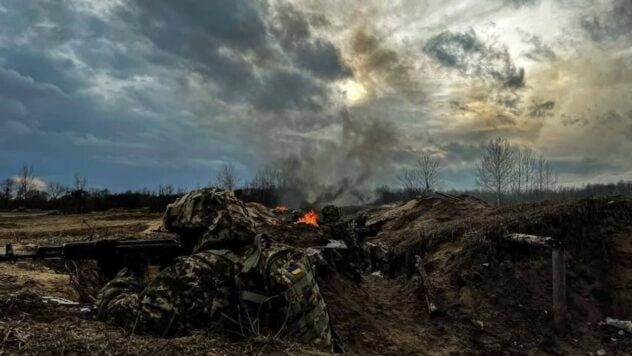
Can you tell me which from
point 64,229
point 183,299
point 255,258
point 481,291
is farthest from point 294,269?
point 64,229

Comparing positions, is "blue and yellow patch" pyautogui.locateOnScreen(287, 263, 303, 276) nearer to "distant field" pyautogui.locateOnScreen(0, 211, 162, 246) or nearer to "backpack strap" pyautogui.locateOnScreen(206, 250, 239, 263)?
"backpack strap" pyautogui.locateOnScreen(206, 250, 239, 263)

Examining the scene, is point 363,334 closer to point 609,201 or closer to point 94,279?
point 94,279

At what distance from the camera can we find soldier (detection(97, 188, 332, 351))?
14.9 feet

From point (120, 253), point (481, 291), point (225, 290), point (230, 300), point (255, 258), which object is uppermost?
point (255, 258)

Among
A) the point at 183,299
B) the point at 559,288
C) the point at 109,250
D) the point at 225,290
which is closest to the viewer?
the point at 183,299

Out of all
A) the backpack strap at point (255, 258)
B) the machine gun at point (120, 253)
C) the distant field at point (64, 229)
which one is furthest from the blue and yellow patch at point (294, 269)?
the distant field at point (64, 229)

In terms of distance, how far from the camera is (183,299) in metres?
4.55

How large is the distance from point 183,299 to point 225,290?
0.41 metres

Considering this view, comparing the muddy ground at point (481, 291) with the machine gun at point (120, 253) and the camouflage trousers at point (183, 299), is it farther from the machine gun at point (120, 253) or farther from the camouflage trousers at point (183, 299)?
the machine gun at point (120, 253)

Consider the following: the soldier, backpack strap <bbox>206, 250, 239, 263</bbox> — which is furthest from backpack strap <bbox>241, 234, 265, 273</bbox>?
backpack strap <bbox>206, 250, 239, 263</bbox>

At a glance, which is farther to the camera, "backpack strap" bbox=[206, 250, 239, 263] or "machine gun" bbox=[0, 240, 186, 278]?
"machine gun" bbox=[0, 240, 186, 278]

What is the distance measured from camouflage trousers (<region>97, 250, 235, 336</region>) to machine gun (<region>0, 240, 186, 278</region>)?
1315mm

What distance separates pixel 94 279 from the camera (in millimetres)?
9664

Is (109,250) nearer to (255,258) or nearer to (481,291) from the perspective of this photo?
(255,258)
